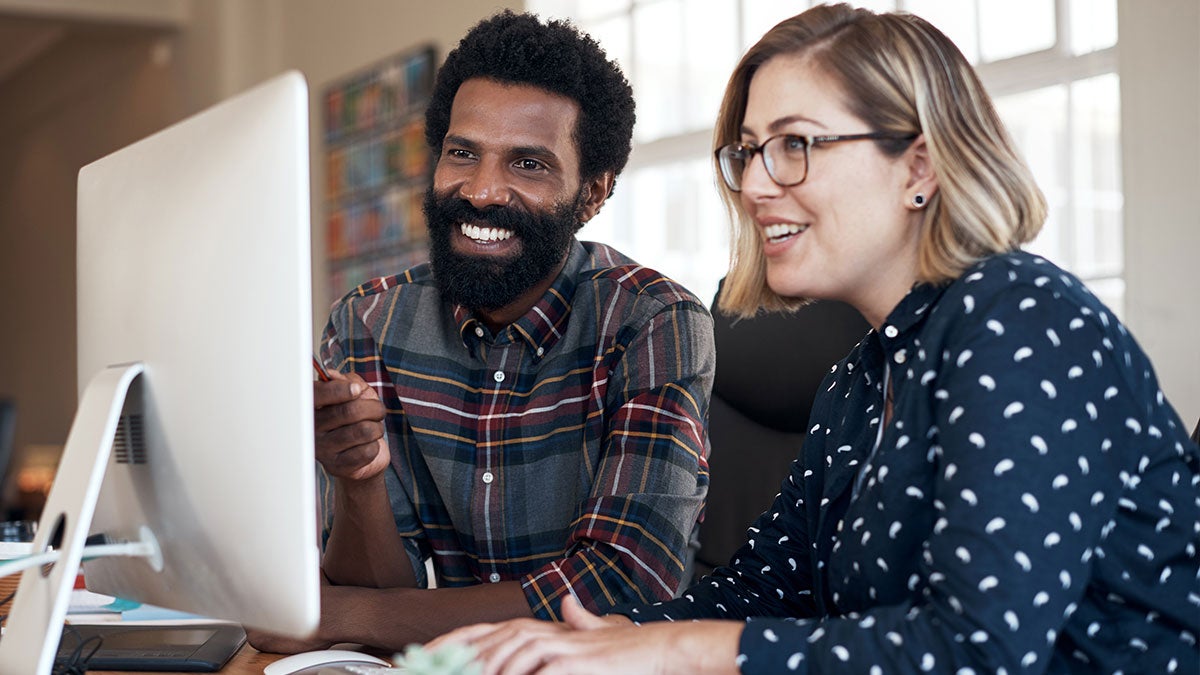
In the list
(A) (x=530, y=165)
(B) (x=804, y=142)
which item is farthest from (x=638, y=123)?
(B) (x=804, y=142)

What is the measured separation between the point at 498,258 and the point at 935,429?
2.71 ft

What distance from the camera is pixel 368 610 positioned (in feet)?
4.35

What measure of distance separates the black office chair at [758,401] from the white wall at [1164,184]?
0.65 metres

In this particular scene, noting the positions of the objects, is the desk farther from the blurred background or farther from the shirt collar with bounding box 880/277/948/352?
the blurred background

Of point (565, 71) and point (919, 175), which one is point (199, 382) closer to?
point (919, 175)

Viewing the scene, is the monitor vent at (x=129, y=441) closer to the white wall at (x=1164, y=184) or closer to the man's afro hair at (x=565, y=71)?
the man's afro hair at (x=565, y=71)

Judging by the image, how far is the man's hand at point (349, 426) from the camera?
1.23m

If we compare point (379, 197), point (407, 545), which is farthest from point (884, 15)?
point (379, 197)

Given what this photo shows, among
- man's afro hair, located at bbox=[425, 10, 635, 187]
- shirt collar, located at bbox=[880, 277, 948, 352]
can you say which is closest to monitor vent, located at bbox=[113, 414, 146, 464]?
shirt collar, located at bbox=[880, 277, 948, 352]

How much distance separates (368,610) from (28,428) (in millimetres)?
7119

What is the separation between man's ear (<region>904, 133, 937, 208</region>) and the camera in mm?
1056

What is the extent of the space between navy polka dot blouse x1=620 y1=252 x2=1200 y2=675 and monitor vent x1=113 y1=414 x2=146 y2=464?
1.63 ft

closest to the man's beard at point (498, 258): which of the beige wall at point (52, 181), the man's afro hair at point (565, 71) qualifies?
the man's afro hair at point (565, 71)

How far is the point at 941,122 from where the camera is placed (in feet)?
3.42
